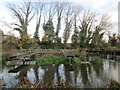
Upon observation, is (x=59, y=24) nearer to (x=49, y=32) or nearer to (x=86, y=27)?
(x=49, y=32)

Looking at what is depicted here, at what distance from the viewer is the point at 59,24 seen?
20.5 metres

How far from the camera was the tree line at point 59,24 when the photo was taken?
58.8ft

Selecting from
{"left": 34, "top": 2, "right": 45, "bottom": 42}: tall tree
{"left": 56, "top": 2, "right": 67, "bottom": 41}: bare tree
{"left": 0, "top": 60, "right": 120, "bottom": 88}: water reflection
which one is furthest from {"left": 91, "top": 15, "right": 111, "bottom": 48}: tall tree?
{"left": 0, "top": 60, "right": 120, "bottom": 88}: water reflection

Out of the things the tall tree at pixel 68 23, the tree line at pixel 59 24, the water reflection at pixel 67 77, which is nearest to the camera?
the water reflection at pixel 67 77

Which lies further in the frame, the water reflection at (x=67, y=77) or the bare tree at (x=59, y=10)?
the bare tree at (x=59, y=10)

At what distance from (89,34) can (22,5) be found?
10.5 m

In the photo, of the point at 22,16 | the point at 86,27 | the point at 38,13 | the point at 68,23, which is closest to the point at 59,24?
the point at 68,23

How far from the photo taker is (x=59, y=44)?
19.2m

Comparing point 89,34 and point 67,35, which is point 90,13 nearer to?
point 89,34

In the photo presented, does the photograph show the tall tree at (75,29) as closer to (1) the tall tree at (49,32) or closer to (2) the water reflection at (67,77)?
(1) the tall tree at (49,32)

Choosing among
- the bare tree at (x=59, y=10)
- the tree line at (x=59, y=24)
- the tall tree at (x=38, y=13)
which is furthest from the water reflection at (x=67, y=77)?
the bare tree at (x=59, y=10)

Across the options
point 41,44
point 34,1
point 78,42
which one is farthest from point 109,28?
point 34,1

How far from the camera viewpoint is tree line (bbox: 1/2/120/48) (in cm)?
1792

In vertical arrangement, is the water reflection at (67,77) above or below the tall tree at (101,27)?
below
